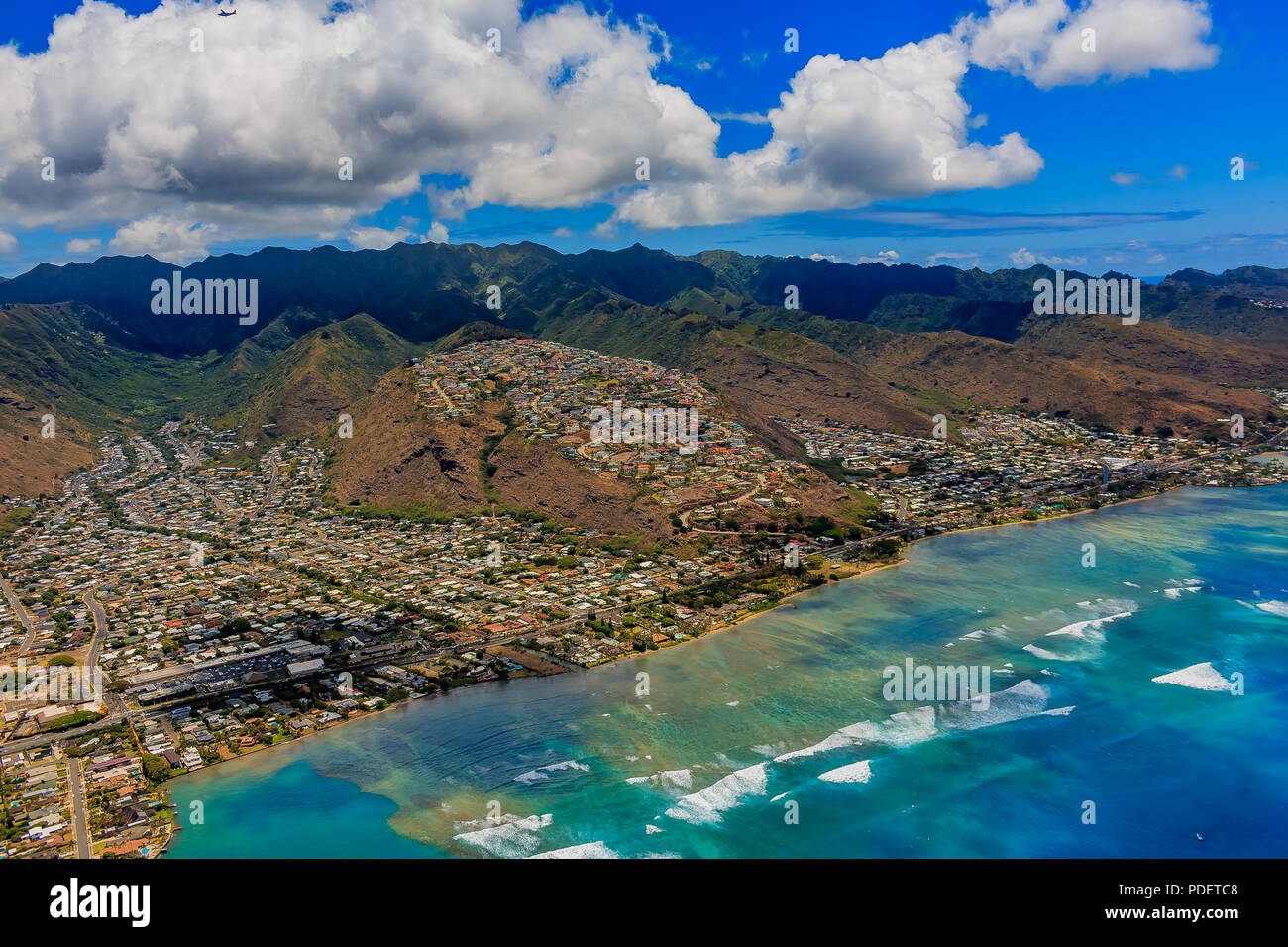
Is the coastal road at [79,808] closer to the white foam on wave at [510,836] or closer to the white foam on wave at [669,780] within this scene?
the white foam on wave at [510,836]

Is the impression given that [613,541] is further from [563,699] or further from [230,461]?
[230,461]

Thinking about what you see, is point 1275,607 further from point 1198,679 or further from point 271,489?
point 271,489

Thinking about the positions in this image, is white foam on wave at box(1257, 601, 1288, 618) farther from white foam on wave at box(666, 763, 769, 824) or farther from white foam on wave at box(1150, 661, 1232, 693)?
white foam on wave at box(666, 763, 769, 824)

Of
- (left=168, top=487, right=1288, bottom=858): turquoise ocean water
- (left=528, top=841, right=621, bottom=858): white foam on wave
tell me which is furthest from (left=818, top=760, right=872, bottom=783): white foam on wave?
(left=528, top=841, right=621, bottom=858): white foam on wave

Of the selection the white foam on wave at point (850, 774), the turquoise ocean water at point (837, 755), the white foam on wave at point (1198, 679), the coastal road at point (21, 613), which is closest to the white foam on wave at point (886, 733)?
the turquoise ocean water at point (837, 755)

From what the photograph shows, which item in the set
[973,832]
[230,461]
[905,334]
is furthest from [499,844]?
[905,334]

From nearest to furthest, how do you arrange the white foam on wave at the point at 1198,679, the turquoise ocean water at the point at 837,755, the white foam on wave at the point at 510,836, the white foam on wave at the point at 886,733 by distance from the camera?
the white foam on wave at the point at 510,836 < the turquoise ocean water at the point at 837,755 < the white foam on wave at the point at 886,733 < the white foam on wave at the point at 1198,679
